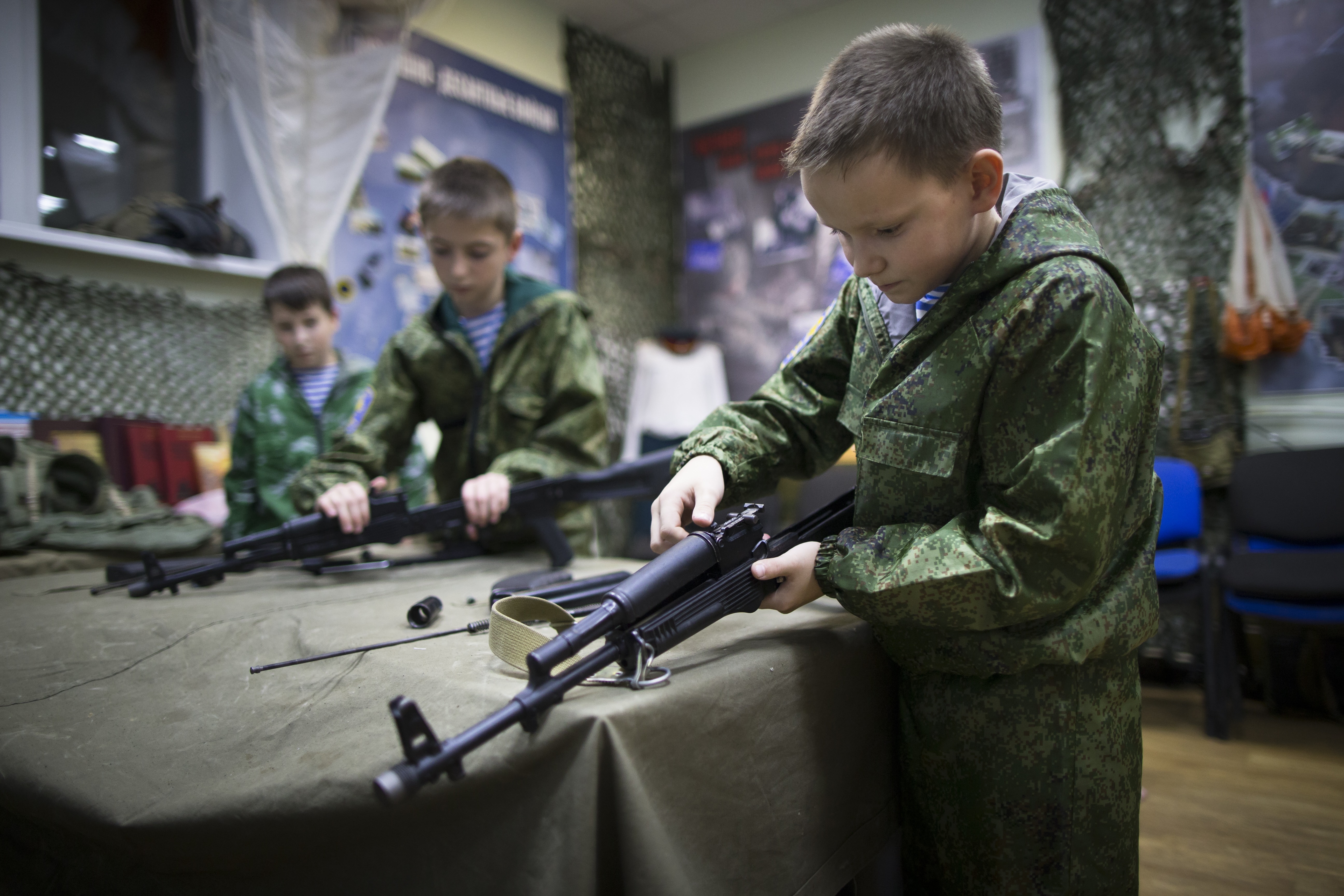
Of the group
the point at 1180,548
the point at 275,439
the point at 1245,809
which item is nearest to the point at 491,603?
the point at 275,439

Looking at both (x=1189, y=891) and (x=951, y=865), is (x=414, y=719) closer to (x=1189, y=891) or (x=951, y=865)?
(x=951, y=865)

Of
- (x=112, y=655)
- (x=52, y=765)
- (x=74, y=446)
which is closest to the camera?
(x=52, y=765)

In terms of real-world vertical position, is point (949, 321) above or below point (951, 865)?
above

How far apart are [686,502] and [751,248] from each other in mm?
4218

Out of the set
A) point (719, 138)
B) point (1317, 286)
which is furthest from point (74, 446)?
point (1317, 286)

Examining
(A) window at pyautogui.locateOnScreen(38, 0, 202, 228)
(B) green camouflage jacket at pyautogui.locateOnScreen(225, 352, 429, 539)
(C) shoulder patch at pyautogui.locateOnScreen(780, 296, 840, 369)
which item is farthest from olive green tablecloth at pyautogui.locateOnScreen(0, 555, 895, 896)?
(A) window at pyautogui.locateOnScreen(38, 0, 202, 228)

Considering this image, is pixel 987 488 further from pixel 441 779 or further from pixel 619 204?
pixel 619 204

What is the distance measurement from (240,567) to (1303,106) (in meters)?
4.21

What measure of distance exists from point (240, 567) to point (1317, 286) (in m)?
4.00

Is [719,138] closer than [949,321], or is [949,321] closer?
[949,321]

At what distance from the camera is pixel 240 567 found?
1.64 meters

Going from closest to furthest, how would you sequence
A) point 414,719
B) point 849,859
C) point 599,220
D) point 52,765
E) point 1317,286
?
point 414,719 → point 52,765 → point 849,859 → point 1317,286 → point 599,220

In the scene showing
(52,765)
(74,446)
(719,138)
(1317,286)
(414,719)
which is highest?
(719,138)

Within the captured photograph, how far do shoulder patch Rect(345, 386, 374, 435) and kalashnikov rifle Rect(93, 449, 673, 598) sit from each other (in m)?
0.31
